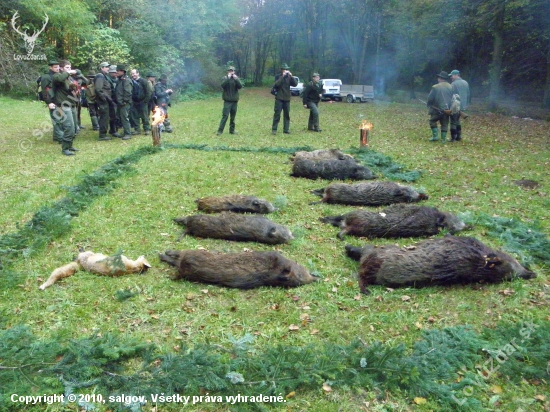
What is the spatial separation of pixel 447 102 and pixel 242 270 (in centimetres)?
1105

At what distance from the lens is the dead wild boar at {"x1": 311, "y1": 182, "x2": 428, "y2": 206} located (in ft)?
26.5

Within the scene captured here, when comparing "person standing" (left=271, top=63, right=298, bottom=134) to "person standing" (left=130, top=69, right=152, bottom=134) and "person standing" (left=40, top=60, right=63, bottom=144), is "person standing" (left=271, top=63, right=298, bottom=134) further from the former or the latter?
"person standing" (left=40, top=60, right=63, bottom=144)

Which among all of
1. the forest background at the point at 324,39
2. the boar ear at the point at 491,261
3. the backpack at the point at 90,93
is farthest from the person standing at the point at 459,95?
the backpack at the point at 90,93

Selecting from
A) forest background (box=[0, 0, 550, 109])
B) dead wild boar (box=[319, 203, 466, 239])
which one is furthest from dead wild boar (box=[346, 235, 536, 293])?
forest background (box=[0, 0, 550, 109])

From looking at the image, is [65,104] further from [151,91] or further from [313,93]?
[313,93]

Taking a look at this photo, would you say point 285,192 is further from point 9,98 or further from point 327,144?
point 9,98

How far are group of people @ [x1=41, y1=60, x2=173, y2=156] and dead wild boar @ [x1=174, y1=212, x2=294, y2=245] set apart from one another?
22.0 ft

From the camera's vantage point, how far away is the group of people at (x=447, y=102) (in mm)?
13609

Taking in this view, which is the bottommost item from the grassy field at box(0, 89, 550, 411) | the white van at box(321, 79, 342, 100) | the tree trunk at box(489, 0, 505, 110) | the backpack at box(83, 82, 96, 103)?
the grassy field at box(0, 89, 550, 411)

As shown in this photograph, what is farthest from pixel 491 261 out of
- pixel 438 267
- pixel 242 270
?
pixel 242 270

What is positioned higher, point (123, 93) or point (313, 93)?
point (313, 93)

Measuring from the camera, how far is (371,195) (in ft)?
26.6

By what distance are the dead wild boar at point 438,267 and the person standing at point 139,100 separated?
11649mm

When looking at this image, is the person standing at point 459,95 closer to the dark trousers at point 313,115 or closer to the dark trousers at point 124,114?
the dark trousers at point 313,115
